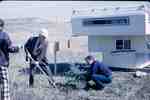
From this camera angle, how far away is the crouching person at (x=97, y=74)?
11.2 meters

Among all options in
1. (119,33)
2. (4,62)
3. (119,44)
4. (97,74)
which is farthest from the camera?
(119,44)

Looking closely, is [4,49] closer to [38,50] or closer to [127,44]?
[38,50]

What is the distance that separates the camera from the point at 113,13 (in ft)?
45.5

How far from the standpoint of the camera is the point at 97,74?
37.3 feet

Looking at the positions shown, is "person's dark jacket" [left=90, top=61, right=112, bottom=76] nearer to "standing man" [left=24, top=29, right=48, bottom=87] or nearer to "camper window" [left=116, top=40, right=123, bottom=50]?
"standing man" [left=24, top=29, right=48, bottom=87]

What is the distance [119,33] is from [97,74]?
2.51 m

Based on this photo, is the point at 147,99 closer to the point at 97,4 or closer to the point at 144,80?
the point at 144,80

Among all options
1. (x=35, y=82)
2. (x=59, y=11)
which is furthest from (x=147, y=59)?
(x=59, y=11)

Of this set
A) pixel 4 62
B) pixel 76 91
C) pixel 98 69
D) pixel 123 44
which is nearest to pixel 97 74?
pixel 98 69

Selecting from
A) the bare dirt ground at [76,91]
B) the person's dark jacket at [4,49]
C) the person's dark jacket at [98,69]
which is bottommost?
the bare dirt ground at [76,91]

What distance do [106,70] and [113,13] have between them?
9.47ft

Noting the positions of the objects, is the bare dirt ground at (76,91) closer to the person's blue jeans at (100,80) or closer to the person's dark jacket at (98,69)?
the person's blue jeans at (100,80)

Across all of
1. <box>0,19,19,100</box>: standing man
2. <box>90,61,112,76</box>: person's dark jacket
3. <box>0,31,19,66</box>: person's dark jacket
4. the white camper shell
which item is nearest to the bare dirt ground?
<box>90,61,112,76</box>: person's dark jacket

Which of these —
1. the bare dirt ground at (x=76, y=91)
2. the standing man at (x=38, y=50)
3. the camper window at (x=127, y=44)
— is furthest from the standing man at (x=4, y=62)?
the camper window at (x=127, y=44)
